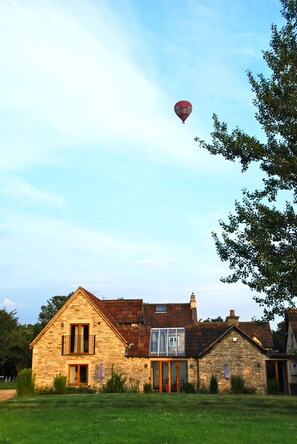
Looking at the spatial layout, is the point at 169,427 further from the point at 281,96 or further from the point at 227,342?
the point at 227,342

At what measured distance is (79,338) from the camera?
34375 millimetres

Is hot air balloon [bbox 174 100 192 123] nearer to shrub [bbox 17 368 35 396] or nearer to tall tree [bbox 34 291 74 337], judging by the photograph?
shrub [bbox 17 368 35 396]

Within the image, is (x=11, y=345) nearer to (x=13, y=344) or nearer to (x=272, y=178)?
(x=13, y=344)

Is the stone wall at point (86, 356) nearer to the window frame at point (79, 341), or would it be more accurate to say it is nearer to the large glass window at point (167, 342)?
the window frame at point (79, 341)

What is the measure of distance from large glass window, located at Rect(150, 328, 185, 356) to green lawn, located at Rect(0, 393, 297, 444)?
463 inches

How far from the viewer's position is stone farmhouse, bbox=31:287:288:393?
33.1m

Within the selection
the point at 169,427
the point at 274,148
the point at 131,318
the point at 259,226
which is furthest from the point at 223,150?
the point at 131,318

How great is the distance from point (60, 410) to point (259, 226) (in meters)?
10.3

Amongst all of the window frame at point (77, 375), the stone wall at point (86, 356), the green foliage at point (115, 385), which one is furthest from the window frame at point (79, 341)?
the green foliage at point (115, 385)

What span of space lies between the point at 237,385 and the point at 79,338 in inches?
433

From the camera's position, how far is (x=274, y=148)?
1852 cm

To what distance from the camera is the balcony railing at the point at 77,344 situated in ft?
111

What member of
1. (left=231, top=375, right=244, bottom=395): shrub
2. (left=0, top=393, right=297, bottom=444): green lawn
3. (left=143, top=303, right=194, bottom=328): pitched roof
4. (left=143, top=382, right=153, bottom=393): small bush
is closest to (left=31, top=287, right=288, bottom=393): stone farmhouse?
(left=231, top=375, right=244, bottom=395): shrub

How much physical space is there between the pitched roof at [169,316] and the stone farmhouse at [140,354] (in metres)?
12.7
